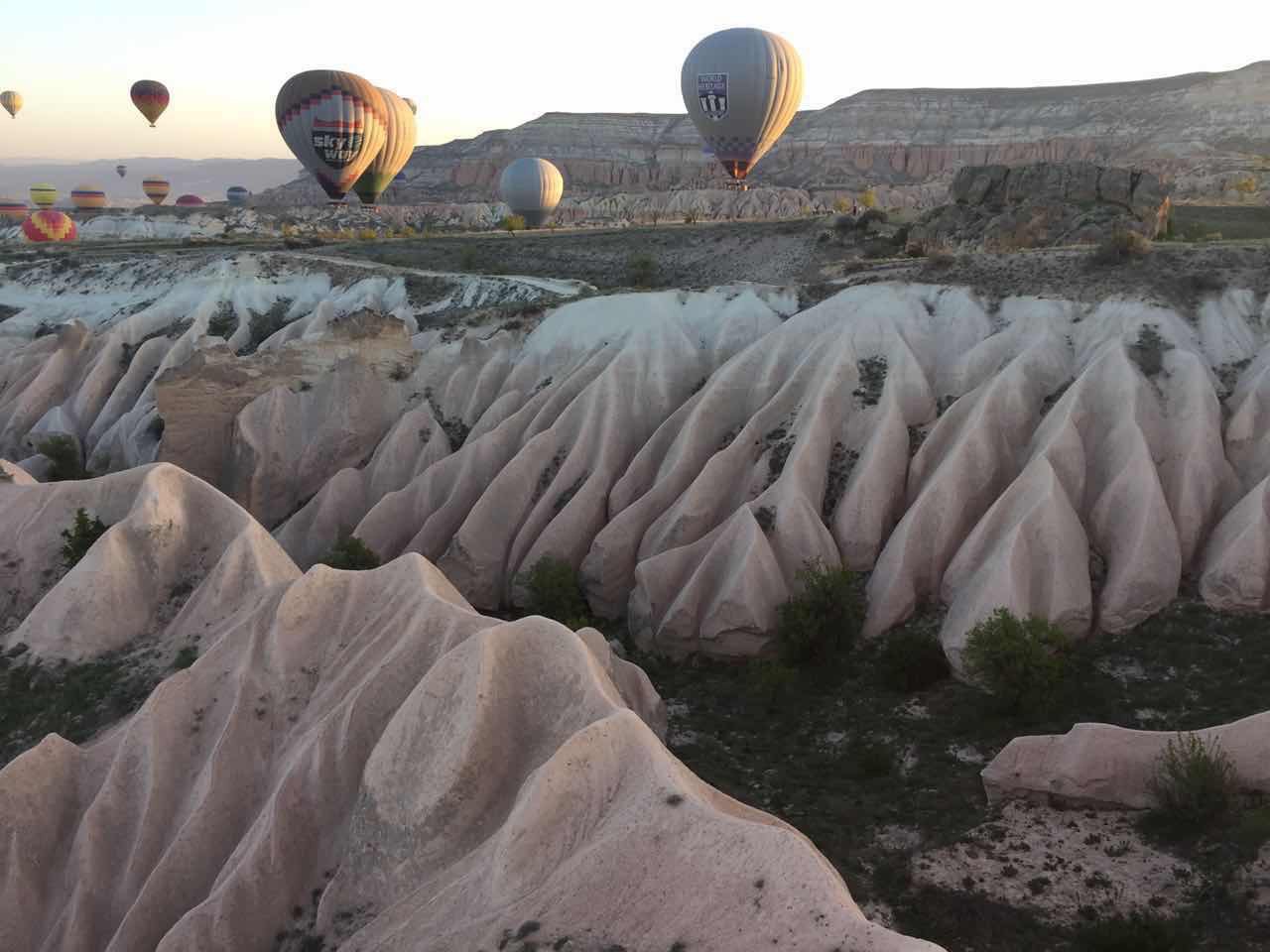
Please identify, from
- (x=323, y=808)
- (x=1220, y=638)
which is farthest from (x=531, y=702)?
(x=1220, y=638)

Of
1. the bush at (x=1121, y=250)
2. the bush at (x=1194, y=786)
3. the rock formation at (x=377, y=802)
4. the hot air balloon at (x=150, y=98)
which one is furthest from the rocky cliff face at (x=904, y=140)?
the rock formation at (x=377, y=802)

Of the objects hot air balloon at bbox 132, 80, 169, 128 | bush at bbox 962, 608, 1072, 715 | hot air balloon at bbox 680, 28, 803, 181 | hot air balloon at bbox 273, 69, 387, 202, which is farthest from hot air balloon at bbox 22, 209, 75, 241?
bush at bbox 962, 608, 1072, 715

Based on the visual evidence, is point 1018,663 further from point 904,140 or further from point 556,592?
point 904,140

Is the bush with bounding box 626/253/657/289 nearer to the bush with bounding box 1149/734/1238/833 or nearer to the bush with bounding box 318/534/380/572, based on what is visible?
the bush with bounding box 318/534/380/572

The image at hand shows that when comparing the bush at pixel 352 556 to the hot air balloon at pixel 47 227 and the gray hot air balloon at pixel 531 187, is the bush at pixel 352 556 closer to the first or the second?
the gray hot air balloon at pixel 531 187

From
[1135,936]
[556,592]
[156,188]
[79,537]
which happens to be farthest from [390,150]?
[156,188]
